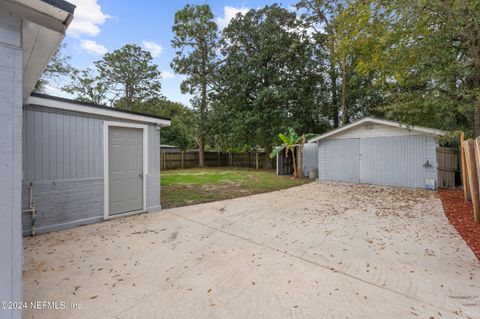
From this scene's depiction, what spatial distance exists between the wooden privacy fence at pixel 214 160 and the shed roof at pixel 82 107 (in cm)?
1236

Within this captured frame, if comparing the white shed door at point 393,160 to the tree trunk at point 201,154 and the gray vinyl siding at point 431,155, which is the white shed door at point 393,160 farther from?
the tree trunk at point 201,154

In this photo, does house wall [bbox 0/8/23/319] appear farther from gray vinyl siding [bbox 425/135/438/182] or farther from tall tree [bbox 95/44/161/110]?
tall tree [bbox 95/44/161/110]

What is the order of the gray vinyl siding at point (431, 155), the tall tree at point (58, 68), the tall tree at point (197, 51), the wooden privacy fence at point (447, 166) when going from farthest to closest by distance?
the tall tree at point (197, 51), the tall tree at point (58, 68), the wooden privacy fence at point (447, 166), the gray vinyl siding at point (431, 155)

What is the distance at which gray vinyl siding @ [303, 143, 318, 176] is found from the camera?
43.9 feet

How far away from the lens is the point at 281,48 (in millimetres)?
16344

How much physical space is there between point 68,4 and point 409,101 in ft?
31.4

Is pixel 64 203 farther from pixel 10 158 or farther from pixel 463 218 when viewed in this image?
pixel 463 218

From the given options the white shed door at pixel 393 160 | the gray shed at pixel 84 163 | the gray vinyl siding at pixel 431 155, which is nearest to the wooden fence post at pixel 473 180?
the gray vinyl siding at pixel 431 155

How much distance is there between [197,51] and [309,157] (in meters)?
12.7

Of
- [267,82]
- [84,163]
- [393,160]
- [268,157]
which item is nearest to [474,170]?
[393,160]

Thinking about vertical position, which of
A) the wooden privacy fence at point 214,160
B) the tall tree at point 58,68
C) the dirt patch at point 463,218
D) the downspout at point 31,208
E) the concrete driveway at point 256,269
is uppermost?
the tall tree at point 58,68

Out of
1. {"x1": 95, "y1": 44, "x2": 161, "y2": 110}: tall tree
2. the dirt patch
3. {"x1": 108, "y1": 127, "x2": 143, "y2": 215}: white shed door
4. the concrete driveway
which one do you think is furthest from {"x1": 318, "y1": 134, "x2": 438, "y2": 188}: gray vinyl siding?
{"x1": 95, "y1": 44, "x2": 161, "y2": 110}: tall tree

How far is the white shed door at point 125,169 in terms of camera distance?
5.00m

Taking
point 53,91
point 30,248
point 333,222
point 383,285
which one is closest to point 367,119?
point 333,222
